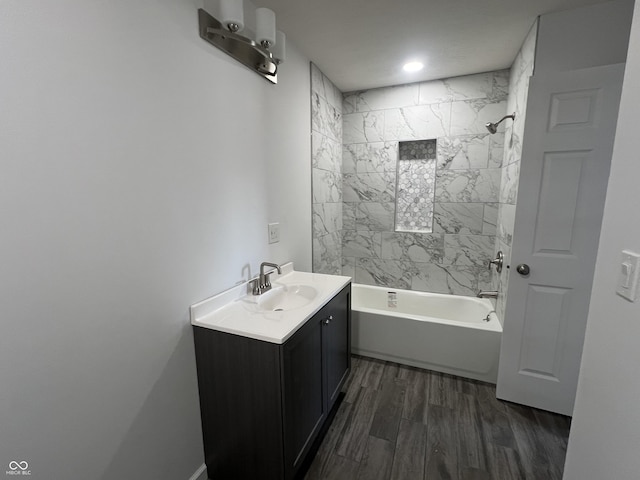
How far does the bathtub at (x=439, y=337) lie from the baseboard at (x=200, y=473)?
1474mm

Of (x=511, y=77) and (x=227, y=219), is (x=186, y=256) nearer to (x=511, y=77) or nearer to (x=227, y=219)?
(x=227, y=219)

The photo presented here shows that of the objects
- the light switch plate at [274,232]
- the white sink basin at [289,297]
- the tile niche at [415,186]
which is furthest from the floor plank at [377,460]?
the tile niche at [415,186]

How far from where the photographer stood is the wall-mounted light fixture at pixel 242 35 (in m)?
1.29

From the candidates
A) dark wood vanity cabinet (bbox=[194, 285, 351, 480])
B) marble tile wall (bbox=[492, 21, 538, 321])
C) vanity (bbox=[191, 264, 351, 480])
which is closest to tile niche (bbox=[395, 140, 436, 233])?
marble tile wall (bbox=[492, 21, 538, 321])

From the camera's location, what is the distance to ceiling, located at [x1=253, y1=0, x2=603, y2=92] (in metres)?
1.62

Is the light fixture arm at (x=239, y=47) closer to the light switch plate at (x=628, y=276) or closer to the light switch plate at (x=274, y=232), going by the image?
the light switch plate at (x=274, y=232)

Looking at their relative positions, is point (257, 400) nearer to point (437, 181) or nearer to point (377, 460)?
point (377, 460)

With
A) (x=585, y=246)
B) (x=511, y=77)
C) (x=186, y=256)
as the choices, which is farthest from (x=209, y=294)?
(x=511, y=77)

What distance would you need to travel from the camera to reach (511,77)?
237cm

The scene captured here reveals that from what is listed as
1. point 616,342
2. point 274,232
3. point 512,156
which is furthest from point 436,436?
point 512,156

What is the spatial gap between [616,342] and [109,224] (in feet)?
5.22

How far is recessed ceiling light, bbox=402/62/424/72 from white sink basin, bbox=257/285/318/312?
1.99 m

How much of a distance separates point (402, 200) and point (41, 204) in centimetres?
280

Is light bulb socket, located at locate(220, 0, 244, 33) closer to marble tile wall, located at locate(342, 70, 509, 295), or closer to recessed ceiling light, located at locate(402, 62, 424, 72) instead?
recessed ceiling light, located at locate(402, 62, 424, 72)
